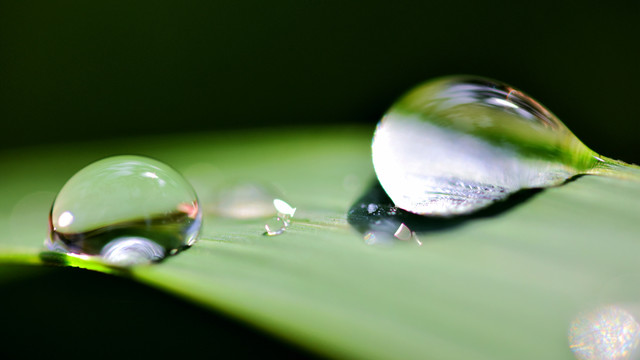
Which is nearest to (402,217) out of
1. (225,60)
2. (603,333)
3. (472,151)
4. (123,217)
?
(472,151)

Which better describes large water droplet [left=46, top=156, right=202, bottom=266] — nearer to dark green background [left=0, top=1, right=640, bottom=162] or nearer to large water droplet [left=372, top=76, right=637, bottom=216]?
large water droplet [left=372, top=76, right=637, bottom=216]

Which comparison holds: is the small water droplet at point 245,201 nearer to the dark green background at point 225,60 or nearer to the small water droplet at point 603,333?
the small water droplet at point 603,333

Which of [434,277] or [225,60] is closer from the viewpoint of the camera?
[434,277]

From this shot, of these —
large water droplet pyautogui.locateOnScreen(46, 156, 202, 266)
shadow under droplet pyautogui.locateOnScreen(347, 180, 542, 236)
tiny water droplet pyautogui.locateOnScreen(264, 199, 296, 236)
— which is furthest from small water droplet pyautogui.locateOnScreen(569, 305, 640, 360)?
large water droplet pyautogui.locateOnScreen(46, 156, 202, 266)

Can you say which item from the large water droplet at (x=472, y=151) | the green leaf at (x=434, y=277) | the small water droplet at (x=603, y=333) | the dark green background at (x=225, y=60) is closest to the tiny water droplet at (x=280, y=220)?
the green leaf at (x=434, y=277)

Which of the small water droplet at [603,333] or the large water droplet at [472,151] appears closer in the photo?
the small water droplet at [603,333]

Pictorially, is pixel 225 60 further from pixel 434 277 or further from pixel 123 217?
pixel 434 277
